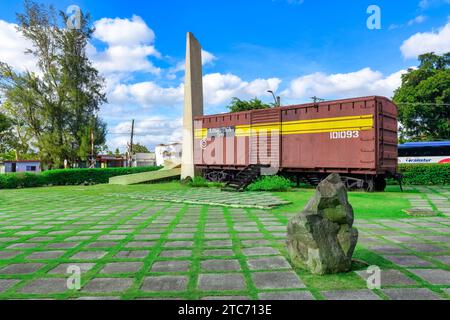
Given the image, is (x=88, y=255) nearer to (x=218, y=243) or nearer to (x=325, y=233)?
(x=218, y=243)

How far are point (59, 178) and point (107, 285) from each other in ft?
63.9

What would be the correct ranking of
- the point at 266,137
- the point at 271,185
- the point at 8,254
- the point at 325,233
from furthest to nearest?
the point at 266,137
the point at 271,185
the point at 8,254
the point at 325,233

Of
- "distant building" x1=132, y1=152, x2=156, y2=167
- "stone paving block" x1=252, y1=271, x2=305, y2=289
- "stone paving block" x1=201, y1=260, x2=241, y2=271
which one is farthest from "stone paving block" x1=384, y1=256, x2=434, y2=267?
"distant building" x1=132, y1=152, x2=156, y2=167

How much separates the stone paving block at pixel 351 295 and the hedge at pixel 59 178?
20.4 metres

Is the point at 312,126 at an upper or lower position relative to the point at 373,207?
upper

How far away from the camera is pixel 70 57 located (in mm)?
26500

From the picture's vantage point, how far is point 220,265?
389 centimetres

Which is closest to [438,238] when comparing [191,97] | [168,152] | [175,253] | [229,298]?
[229,298]

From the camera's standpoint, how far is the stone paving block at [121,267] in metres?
3.69

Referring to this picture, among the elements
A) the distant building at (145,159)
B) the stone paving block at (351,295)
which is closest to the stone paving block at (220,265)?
the stone paving block at (351,295)

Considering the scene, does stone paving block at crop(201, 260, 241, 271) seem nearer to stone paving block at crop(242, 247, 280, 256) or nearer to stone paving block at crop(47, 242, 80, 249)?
stone paving block at crop(242, 247, 280, 256)

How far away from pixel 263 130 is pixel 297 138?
5.94 feet
